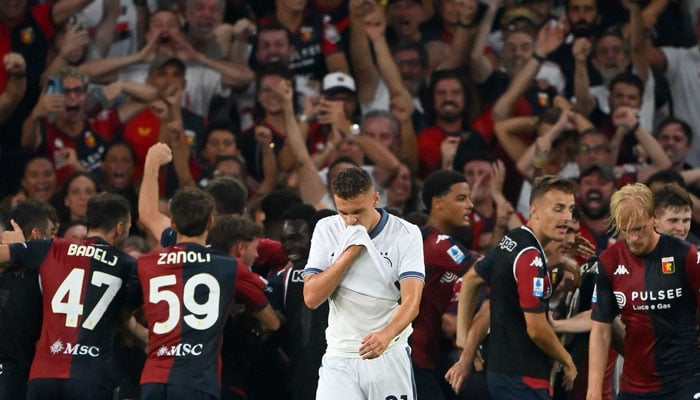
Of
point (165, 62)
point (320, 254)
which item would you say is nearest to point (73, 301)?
point (320, 254)

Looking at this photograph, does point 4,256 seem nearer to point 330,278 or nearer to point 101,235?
point 101,235

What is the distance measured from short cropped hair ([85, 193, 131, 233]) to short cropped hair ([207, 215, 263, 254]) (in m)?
0.61

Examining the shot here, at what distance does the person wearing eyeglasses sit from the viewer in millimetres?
13828

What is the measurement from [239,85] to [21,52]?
92.2 inches

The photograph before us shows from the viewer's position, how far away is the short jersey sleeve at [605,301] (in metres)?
8.74

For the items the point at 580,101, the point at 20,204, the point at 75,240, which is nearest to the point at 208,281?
the point at 75,240

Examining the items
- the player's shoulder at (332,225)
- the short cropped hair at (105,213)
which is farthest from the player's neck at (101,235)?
the player's shoulder at (332,225)

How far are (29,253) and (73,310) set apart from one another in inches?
18.6

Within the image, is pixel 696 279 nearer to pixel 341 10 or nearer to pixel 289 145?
pixel 289 145

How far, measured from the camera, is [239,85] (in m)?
15.0

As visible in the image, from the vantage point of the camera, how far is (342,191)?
7.78 m

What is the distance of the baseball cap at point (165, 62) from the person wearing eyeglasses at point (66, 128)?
0.42 meters

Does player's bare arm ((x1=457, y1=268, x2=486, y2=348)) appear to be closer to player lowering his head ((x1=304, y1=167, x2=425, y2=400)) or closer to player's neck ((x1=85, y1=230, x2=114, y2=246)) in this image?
player lowering his head ((x1=304, y1=167, x2=425, y2=400))

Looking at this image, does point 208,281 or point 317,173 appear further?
point 317,173
